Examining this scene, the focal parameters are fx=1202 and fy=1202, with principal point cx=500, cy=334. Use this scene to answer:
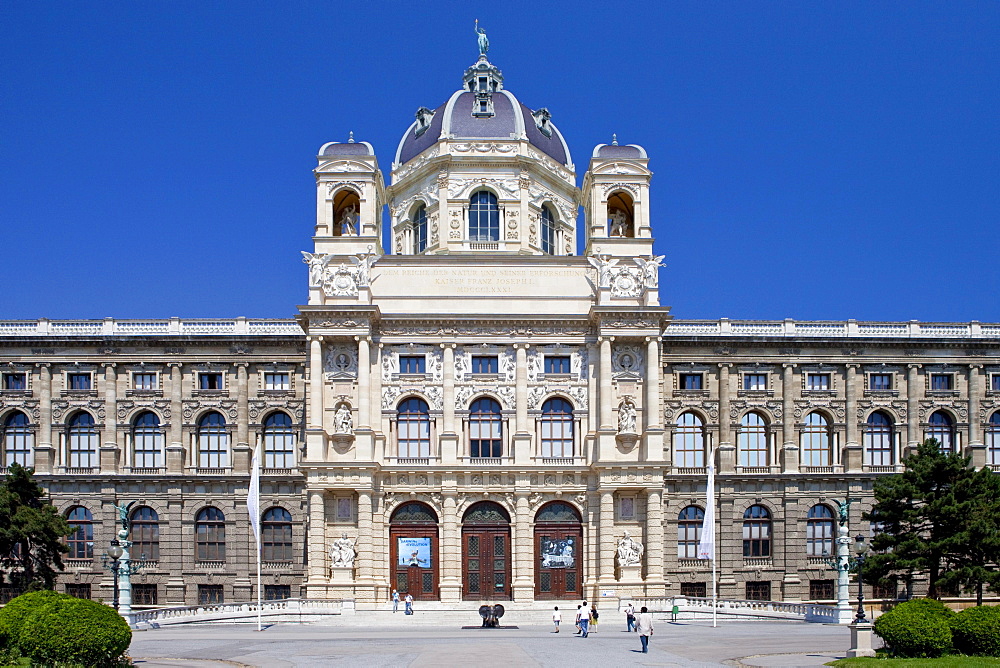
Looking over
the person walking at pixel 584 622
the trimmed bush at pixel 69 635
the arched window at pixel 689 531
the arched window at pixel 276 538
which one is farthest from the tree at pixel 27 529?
the arched window at pixel 689 531

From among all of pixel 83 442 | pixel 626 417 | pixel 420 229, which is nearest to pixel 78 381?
pixel 83 442

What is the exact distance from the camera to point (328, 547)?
67.4m

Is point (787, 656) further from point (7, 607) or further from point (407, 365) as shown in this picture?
point (407, 365)

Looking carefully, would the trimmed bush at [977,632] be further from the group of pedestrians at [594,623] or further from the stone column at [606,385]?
the stone column at [606,385]

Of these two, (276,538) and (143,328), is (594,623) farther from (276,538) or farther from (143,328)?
(143,328)

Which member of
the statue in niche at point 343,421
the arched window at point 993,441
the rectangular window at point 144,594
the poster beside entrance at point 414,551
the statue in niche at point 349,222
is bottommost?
the rectangular window at point 144,594

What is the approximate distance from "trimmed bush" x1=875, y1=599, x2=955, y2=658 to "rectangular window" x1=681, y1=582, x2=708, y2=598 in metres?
38.6

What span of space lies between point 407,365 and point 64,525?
68.6 ft

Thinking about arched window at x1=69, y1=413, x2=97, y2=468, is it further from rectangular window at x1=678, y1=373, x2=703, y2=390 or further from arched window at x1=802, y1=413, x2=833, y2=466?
arched window at x1=802, y1=413, x2=833, y2=466

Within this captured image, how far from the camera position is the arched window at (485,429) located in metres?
69.9

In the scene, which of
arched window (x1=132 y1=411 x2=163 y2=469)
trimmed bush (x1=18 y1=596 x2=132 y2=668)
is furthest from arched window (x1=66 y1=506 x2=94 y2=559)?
trimmed bush (x1=18 y1=596 x2=132 y2=668)

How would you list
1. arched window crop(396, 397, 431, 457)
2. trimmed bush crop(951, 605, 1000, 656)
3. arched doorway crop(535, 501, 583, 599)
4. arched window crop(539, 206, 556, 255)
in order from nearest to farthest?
trimmed bush crop(951, 605, 1000, 656)
arched doorway crop(535, 501, 583, 599)
arched window crop(396, 397, 431, 457)
arched window crop(539, 206, 556, 255)

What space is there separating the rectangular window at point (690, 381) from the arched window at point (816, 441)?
7185 mm

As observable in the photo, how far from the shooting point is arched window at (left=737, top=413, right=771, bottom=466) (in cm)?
7750
